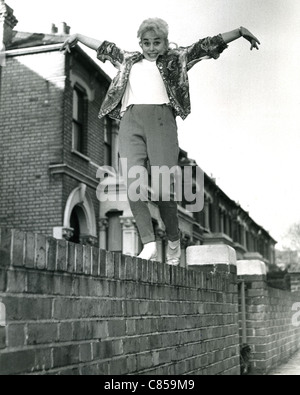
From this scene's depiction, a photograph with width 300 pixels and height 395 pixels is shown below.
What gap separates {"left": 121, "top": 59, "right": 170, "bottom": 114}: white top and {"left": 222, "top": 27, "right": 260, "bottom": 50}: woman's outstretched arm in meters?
0.58

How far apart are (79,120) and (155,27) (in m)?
10.3

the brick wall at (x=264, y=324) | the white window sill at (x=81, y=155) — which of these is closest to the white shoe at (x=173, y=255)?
the brick wall at (x=264, y=324)

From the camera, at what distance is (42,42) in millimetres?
13953

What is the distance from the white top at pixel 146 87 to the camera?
4.52 metres

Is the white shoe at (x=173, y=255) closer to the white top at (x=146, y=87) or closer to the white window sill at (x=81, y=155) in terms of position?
the white top at (x=146, y=87)

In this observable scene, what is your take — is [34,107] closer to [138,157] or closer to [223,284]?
[223,284]

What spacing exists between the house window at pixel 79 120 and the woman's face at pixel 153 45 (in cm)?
986

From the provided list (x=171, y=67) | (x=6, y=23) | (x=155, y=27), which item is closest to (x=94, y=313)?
(x=171, y=67)

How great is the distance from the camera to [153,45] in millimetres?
4559

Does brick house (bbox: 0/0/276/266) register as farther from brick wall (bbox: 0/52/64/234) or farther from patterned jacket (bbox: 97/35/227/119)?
patterned jacket (bbox: 97/35/227/119)

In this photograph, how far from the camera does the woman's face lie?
4.54m

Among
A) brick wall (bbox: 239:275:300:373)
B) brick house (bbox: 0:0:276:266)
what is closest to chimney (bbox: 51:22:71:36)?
brick house (bbox: 0:0:276:266)
